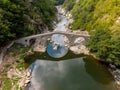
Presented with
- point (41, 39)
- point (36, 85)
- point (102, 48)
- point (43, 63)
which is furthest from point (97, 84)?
point (41, 39)

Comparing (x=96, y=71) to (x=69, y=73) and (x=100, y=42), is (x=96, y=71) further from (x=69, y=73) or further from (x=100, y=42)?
(x=100, y=42)

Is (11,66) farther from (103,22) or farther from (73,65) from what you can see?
(103,22)

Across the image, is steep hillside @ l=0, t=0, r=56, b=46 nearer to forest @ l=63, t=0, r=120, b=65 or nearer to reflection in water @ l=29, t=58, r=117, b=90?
reflection in water @ l=29, t=58, r=117, b=90

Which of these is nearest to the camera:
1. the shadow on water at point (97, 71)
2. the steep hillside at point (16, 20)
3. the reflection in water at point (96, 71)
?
the reflection in water at point (96, 71)

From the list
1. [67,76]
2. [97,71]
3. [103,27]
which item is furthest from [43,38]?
[97,71]

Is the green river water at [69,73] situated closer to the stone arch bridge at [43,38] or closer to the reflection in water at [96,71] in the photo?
the reflection in water at [96,71]

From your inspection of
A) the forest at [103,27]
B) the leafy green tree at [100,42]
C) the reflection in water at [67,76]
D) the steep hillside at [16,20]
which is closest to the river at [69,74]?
the reflection in water at [67,76]

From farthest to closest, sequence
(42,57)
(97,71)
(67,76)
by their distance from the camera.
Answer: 1. (42,57)
2. (97,71)
3. (67,76)

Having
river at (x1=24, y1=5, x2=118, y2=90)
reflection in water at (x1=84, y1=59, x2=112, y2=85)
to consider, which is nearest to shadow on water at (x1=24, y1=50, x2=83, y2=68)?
river at (x1=24, y1=5, x2=118, y2=90)
